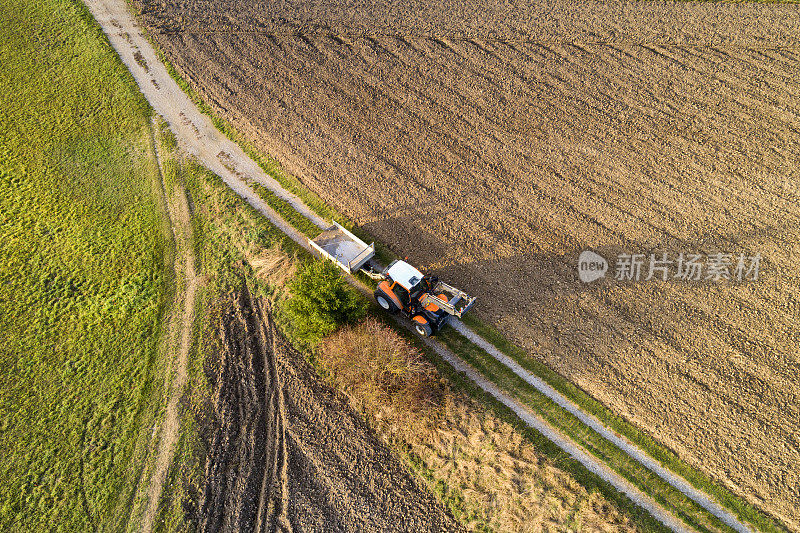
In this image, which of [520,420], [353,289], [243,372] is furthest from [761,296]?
[243,372]

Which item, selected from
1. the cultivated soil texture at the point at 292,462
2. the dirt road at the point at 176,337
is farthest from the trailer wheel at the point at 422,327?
the dirt road at the point at 176,337

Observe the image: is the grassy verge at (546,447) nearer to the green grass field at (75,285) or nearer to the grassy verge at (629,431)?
the grassy verge at (629,431)

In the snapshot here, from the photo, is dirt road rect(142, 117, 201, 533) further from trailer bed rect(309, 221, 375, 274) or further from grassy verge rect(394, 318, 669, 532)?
grassy verge rect(394, 318, 669, 532)

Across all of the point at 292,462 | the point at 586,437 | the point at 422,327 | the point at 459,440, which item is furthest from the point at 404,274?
the point at 586,437

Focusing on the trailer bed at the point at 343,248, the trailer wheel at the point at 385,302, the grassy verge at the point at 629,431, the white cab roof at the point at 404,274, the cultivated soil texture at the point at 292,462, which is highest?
the trailer bed at the point at 343,248

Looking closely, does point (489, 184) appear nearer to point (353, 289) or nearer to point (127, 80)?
point (353, 289)

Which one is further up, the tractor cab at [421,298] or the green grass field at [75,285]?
the green grass field at [75,285]

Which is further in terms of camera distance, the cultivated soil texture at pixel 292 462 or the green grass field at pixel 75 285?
the green grass field at pixel 75 285

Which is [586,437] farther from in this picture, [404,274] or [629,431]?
[404,274]
